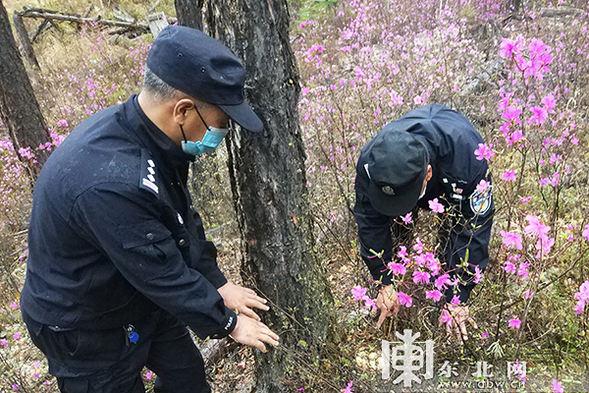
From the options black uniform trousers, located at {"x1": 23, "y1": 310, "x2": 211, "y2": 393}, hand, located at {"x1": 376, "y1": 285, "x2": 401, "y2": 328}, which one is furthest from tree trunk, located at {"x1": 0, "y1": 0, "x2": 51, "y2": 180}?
hand, located at {"x1": 376, "y1": 285, "x2": 401, "y2": 328}

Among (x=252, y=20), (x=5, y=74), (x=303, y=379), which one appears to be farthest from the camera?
(x=5, y=74)

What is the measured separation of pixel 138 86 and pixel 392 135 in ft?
28.9

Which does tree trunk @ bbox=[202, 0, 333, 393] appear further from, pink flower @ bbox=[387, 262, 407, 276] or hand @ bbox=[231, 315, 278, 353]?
pink flower @ bbox=[387, 262, 407, 276]

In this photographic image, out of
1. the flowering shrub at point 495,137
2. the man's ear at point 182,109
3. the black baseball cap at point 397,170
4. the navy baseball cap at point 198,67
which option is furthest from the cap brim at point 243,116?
the flowering shrub at point 495,137

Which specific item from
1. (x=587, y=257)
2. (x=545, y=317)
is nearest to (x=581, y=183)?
(x=587, y=257)

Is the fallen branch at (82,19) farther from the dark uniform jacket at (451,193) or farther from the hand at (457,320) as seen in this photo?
the hand at (457,320)

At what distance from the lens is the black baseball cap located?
6.08ft

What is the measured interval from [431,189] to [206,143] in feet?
4.83

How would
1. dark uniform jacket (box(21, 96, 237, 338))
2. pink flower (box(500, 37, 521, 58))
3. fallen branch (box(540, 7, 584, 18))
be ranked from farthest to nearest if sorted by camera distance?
fallen branch (box(540, 7, 584, 18)) → pink flower (box(500, 37, 521, 58)) → dark uniform jacket (box(21, 96, 237, 338))

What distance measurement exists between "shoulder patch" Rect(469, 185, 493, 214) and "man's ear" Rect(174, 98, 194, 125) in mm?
1346

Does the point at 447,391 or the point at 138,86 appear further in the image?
the point at 138,86

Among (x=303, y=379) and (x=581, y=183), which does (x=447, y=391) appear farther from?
(x=581, y=183)

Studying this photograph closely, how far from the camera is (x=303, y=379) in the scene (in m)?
2.18

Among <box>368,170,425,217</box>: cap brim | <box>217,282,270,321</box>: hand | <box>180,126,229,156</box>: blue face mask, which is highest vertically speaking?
<box>180,126,229,156</box>: blue face mask
